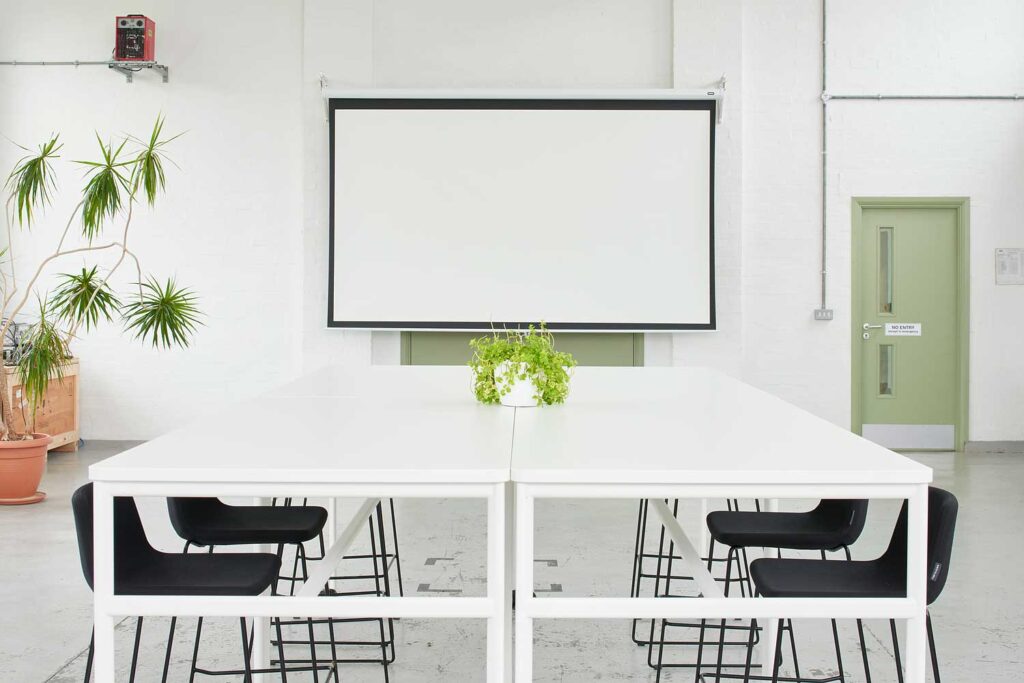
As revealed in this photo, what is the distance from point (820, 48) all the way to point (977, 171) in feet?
5.14

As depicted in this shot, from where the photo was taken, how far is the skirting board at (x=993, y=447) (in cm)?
749

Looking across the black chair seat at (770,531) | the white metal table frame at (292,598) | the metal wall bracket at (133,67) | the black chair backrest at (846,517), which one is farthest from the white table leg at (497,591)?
the metal wall bracket at (133,67)

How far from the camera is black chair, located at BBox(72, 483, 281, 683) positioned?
7.18 ft

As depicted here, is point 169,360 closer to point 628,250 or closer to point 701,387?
point 628,250

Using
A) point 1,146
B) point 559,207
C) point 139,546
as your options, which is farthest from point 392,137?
point 139,546

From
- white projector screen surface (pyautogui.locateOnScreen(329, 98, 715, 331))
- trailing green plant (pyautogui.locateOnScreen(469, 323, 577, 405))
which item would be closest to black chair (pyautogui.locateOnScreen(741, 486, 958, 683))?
trailing green plant (pyautogui.locateOnScreen(469, 323, 577, 405))

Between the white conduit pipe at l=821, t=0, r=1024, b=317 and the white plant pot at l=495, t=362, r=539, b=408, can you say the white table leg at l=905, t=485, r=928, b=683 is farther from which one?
the white conduit pipe at l=821, t=0, r=1024, b=317

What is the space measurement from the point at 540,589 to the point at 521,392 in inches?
47.3

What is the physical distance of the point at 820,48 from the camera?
24.3 feet

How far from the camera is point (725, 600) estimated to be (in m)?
1.94

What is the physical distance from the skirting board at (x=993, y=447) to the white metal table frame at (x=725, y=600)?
6.15 m

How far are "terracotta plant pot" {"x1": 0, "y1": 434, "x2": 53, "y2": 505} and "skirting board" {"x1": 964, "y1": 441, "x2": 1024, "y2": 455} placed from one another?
21.7 feet

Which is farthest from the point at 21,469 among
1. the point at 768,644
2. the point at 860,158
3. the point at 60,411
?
the point at 860,158

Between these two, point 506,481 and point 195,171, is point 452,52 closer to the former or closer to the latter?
point 195,171
